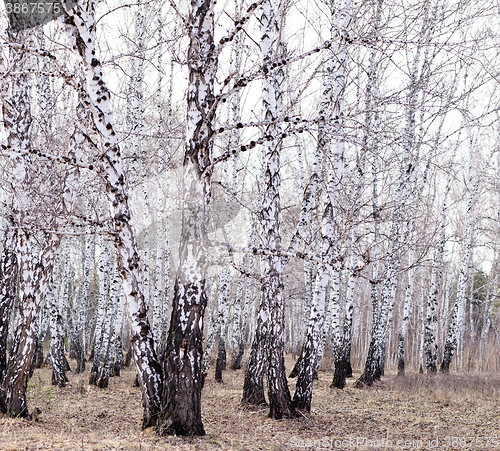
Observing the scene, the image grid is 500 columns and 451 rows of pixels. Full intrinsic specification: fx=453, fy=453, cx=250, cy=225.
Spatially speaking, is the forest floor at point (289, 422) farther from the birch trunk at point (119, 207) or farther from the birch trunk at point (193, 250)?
the birch trunk at point (119, 207)

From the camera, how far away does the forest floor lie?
5.66 meters

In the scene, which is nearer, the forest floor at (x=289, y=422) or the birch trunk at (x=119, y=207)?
the birch trunk at (x=119, y=207)

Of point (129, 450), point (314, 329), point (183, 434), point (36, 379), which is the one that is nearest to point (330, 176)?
point (314, 329)

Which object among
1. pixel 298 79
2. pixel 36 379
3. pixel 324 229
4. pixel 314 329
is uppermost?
pixel 298 79

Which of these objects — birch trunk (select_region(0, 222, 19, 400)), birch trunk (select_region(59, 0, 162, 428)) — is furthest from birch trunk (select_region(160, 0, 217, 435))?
birch trunk (select_region(0, 222, 19, 400))

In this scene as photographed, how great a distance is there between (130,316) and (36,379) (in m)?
9.95

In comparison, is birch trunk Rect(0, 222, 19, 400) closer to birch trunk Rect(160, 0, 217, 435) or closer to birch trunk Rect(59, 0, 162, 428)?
birch trunk Rect(59, 0, 162, 428)

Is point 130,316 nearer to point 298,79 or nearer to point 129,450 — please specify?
point 129,450

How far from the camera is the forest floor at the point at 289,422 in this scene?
566 cm

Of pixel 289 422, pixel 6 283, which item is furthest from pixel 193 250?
pixel 6 283

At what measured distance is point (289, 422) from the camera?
7.27 meters

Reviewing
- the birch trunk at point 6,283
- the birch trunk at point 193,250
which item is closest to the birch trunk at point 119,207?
the birch trunk at point 193,250

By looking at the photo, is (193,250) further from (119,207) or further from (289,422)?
(289,422)

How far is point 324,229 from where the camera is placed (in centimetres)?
795
